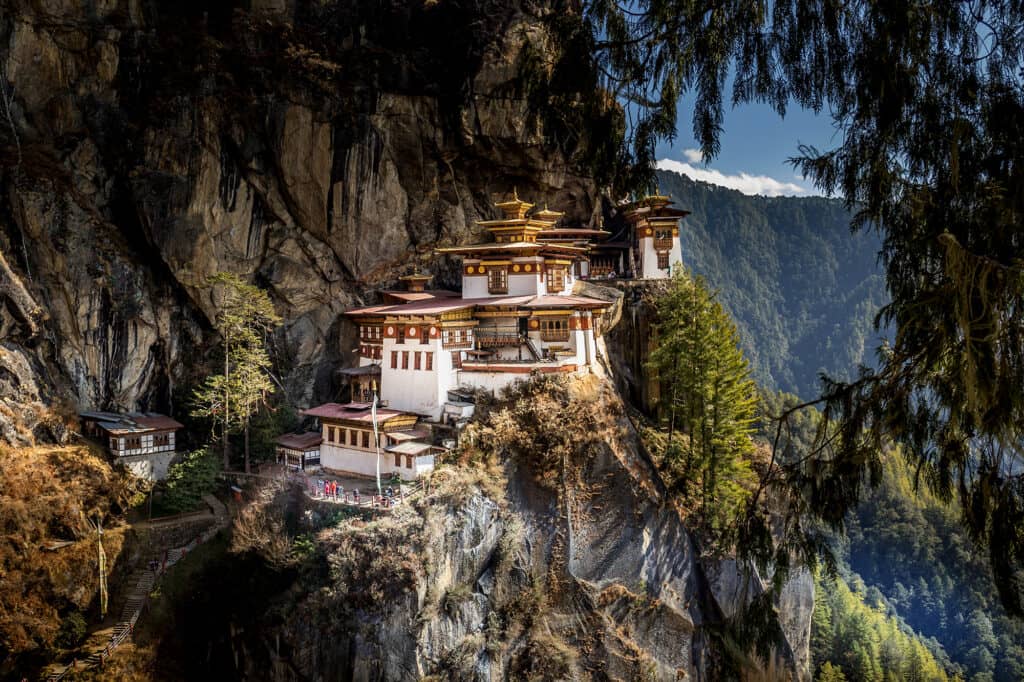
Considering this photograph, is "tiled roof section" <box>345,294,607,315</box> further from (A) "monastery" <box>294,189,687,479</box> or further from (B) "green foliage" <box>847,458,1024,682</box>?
(B) "green foliage" <box>847,458,1024,682</box>

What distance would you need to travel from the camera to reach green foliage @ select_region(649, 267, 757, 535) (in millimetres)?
23250

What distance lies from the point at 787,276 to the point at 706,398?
85.1 metres

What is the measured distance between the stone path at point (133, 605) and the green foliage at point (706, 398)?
15.4m

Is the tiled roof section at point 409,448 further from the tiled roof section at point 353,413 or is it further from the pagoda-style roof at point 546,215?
the pagoda-style roof at point 546,215

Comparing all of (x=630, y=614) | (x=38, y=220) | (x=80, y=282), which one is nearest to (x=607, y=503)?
(x=630, y=614)

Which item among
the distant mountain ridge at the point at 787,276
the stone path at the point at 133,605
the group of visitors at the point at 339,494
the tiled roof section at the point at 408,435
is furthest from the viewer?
the distant mountain ridge at the point at 787,276

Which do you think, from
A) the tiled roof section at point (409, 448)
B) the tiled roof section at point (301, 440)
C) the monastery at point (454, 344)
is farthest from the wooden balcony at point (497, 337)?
the tiled roof section at point (301, 440)

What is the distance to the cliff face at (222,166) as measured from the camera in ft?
73.1

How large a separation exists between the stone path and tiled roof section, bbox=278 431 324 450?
2875 mm

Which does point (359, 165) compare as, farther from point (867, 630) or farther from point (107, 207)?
point (867, 630)

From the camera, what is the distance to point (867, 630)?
40.6 meters

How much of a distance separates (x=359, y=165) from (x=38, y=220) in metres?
11.2

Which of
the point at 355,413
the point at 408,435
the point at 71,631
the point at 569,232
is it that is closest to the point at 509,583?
the point at 408,435

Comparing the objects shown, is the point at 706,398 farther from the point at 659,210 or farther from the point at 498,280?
the point at 659,210
